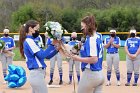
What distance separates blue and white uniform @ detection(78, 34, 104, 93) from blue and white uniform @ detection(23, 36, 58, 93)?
0.64 m

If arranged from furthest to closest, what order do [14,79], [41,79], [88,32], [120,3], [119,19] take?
1. [120,3]
2. [119,19]
3. [14,79]
4. [41,79]
5. [88,32]

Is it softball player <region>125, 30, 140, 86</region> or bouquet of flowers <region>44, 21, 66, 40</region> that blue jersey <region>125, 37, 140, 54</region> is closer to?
softball player <region>125, 30, 140, 86</region>

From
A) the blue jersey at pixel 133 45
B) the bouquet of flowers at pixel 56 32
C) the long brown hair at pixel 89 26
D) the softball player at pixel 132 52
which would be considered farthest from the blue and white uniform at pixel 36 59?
the blue jersey at pixel 133 45

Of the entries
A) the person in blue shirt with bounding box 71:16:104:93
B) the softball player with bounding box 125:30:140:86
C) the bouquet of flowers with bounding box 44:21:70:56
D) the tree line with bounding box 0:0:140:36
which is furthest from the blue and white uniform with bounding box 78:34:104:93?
the tree line with bounding box 0:0:140:36

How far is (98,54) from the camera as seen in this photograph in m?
6.64

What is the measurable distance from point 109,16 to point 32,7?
993 centimetres

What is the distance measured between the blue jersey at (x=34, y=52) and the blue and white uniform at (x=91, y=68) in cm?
60

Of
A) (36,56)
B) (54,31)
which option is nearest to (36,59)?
(36,56)

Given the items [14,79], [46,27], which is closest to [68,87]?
[14,79]

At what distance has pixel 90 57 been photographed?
6504 millimetres

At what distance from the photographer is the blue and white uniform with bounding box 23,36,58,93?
696 cm

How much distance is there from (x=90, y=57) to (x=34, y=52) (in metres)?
1.03

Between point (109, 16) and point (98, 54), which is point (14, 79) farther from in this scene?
point (109, 16)

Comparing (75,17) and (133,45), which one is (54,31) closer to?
(133,45)
